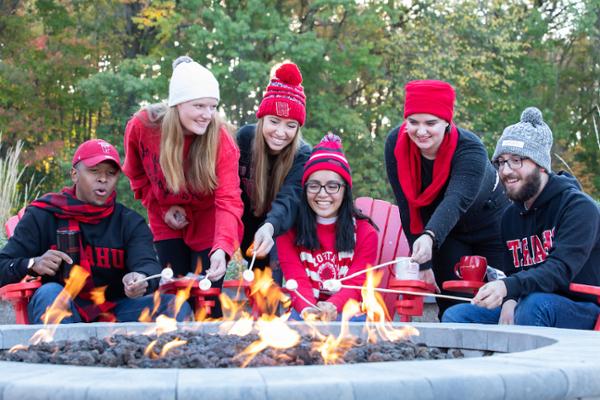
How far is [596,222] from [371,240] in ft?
3.69

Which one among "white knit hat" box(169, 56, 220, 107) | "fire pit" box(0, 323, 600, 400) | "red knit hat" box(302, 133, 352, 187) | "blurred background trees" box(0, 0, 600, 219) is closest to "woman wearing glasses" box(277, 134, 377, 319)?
"red knit hat" box(302, 133, 352, 187)

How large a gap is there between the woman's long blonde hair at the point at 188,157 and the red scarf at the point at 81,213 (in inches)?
14.2

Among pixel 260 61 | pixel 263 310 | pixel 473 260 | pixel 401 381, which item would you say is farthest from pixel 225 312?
pixel 260 61

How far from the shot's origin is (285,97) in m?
4.32

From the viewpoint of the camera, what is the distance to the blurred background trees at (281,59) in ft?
50.7

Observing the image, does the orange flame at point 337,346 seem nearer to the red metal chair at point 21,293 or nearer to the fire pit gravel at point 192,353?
the fire pit gravel at point 192,353

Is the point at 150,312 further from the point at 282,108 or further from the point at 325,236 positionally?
the point at 282,108

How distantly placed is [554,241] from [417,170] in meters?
0.73

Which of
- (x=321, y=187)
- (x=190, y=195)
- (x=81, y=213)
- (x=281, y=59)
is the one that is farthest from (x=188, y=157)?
(x=281, y=59)

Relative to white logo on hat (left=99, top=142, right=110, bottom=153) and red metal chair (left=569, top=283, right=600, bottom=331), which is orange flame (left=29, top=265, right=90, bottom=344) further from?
red metal chair (left=569, top=283, right=600, bottom=331)

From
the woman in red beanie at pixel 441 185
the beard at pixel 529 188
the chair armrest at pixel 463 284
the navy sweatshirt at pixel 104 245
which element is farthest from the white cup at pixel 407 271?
the navy sweatshirt at pixel 104 245

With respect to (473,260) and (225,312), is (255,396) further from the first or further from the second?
(225,312)

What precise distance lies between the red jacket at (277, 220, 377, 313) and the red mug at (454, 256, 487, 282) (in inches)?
A: 21.7

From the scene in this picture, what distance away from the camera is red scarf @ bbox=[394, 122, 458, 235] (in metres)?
4.00
